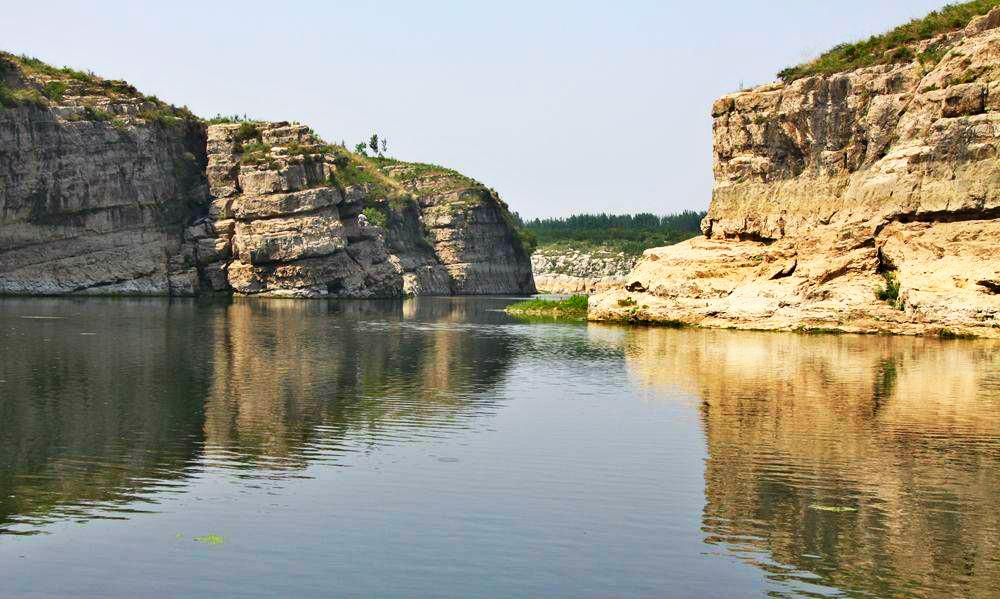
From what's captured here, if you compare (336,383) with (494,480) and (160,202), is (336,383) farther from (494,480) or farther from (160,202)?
(160,202)

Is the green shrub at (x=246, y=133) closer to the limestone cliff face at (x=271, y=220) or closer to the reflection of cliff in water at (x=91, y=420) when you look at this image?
the limestone cliff face at (x=271, y=220)

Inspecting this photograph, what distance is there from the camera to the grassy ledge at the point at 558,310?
9138 cm

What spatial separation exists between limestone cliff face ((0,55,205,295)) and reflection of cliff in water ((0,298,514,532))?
6142 cm

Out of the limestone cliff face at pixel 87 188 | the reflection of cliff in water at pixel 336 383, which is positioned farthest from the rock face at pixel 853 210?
the limestone cliff face at pixel 87 188

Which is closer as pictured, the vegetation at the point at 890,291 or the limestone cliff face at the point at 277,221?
the vegetation at the point at 890,291

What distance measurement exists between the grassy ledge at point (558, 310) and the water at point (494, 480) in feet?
156

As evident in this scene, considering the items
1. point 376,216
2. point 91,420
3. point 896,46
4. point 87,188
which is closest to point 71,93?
point 87,188

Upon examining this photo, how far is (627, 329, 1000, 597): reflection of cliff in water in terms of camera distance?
49.8ft

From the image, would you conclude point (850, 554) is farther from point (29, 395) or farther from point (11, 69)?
point (11, 69)

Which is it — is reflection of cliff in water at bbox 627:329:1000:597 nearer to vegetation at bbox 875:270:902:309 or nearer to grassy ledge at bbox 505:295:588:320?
vegetation at bbox 875:270:902:309

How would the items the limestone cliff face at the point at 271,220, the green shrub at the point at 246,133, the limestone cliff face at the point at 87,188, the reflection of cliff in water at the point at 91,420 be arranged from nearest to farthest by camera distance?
the reflection of cliff in water at the point at 91,420, the limestone cliff face at the point at 87,188, the limestone cliff face at the point at 271,220, the green shrub at the point at 246,133

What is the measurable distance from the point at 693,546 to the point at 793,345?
136ft

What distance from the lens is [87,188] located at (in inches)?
4958

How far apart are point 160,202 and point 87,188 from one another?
1228 cm
